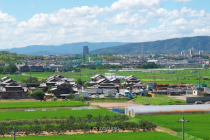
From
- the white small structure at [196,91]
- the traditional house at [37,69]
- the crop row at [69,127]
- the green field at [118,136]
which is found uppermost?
the traditional house at [37,69]

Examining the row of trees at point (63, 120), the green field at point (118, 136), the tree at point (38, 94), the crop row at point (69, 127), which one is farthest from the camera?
the tree at point (38, 94)

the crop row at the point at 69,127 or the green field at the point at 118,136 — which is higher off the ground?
the crop row at the point at 69,127

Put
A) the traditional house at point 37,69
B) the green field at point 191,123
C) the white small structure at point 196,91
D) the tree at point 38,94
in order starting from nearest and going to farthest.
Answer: the green field at point 191,123 < the tree at point 38,94 < the white small structure at point 196,91 < the traditional house at point 37,69

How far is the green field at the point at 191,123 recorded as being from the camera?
58.6 ft

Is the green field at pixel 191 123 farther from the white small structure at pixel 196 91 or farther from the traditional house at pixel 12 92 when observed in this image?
the traditional house at pixel 12 92

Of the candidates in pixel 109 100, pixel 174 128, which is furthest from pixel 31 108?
pixel 174 128

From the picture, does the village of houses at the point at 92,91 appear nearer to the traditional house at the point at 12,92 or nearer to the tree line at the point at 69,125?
the traditional house at the point at 12,92

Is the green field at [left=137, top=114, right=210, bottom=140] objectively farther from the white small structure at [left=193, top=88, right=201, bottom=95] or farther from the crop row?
the white small structure at [left=193, top=88, right=201, bottom=95]

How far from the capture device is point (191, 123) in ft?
67.2

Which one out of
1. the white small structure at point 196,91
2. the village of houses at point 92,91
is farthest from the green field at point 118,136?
the white small structure at point 196,91

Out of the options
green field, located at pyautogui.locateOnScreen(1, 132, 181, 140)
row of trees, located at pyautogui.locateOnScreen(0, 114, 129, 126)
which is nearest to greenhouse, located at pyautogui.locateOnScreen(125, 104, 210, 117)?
row of trees, located at pyautogui.locateOnScreen(0, 114, 129, 126)

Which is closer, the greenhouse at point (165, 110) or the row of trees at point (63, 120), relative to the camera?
the row of trees at point (63, 120)

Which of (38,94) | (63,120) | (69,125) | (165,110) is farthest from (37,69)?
(69,125)

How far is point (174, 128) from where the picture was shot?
1906 centimetres
